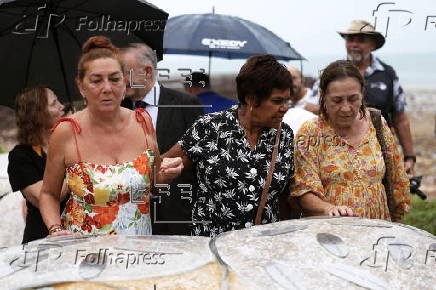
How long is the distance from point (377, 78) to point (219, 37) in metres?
1.35

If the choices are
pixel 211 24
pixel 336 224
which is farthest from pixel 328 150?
pixel 211 24

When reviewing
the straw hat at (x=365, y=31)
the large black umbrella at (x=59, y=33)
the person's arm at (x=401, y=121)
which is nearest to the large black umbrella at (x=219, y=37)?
the straw hat at (x=365, y=31)

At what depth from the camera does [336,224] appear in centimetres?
261

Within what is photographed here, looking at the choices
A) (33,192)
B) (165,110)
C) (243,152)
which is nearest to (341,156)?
(243,152)

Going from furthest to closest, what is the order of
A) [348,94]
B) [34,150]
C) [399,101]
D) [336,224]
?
[399,101] → [34,150] → [348,94] → [336,224]

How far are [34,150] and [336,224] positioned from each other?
70.2 inches

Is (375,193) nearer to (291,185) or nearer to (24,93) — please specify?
(291,185)

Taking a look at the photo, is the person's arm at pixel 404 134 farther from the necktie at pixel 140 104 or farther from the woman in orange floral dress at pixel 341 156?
the necktie at pixel 140 104

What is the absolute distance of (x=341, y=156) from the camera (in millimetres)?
3234

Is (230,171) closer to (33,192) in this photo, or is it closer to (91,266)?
(91,266)

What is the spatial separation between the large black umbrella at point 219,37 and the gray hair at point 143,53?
1.52 meters

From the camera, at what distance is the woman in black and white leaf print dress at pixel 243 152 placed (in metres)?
3.04

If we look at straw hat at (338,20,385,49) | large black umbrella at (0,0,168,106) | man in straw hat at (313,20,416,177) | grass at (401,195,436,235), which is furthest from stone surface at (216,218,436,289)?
grass at (401,195,436,235)

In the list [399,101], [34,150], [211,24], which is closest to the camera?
[34,150]
